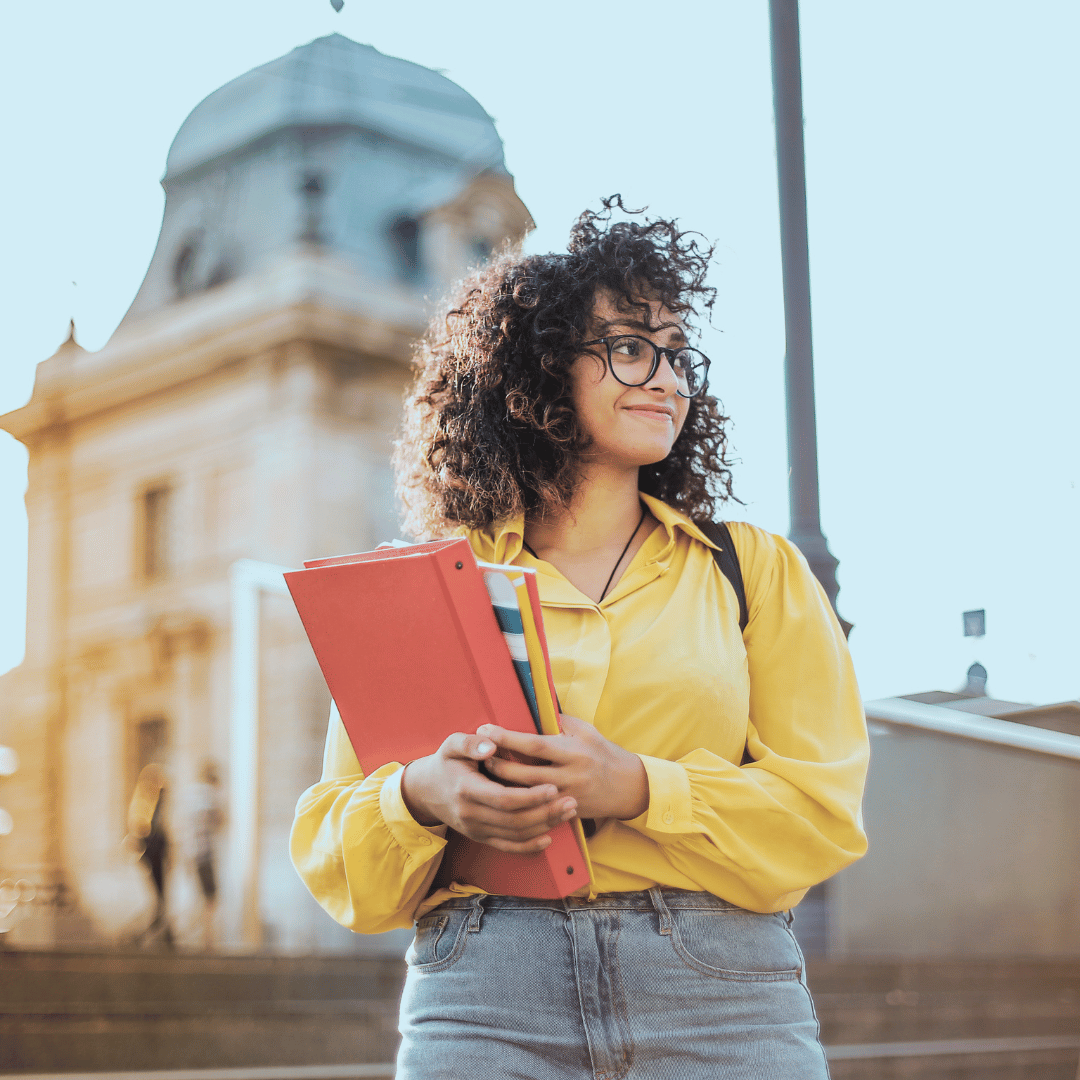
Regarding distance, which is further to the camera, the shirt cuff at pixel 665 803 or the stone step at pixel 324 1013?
the stone step at pixel 324 1013

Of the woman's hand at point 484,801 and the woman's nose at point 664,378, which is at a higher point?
the woman's nose at point 664,378

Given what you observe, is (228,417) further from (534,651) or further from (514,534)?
(534,651)

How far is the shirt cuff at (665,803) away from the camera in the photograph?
4.72 feet

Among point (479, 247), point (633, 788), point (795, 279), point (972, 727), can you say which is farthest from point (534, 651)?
point (479, 247)

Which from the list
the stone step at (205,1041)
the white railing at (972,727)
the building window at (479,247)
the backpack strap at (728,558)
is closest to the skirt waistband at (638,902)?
the backpack strap at (728,558)

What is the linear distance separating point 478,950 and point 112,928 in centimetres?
1086

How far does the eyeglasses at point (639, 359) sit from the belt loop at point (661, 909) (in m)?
0.70

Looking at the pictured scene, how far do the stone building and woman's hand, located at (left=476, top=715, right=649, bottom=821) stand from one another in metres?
8.75

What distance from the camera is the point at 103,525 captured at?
13367 mm

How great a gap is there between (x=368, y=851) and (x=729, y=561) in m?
0.64

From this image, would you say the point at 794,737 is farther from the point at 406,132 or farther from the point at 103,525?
the point at 103,525

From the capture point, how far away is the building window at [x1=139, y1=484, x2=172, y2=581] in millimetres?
12702

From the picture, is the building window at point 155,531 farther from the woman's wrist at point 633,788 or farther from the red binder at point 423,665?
the woman's wrist at point 633,788

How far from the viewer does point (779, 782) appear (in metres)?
1.52
